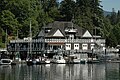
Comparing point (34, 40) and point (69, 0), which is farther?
point (69, 0)

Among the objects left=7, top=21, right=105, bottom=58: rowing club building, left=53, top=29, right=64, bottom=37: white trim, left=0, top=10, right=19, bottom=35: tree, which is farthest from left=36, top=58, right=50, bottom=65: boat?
left=0, top=10, right=19, bottom=35: tree

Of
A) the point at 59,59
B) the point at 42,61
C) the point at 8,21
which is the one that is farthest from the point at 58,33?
the point at 42,61

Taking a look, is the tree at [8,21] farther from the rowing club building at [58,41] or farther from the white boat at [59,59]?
the white boat at [59,59]

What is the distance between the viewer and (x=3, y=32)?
131 meters

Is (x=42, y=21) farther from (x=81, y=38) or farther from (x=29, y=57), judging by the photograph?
(x=29, y=57)

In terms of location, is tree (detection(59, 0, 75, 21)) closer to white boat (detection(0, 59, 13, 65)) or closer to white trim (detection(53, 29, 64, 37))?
white trim (detection(53, 29, 64, 37))

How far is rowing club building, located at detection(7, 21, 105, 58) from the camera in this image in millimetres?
119812

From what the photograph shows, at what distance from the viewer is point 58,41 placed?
400 ft

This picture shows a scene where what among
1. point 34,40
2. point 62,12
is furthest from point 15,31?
point 62,12

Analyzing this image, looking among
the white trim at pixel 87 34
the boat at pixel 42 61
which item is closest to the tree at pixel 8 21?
the white trim at pixel 87 34

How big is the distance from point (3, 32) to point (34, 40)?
12933 millimetres

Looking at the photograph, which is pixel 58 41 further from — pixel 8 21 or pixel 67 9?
pixel 67 9

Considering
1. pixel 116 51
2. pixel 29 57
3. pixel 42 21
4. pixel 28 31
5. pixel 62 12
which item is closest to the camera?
pixel 29 57

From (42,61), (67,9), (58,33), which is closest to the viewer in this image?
(42,61)
